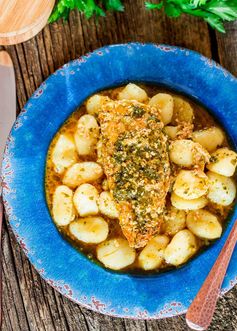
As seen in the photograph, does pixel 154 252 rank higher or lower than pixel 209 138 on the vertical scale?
lower

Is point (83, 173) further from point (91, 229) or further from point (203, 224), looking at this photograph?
point (203, 224)

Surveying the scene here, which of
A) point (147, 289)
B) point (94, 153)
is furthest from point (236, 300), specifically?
point (94, 153)

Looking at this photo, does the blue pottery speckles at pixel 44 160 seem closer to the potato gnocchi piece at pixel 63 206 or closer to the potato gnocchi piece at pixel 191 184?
the potato gnocchi piece at pixel 63 206

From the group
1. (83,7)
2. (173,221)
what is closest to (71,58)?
(83,7)

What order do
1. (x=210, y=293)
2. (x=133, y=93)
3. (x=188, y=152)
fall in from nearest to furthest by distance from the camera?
(x=210, y=293) < (x=188, y=152) < (x=133, y=93)

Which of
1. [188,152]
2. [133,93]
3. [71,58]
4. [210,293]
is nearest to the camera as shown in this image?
[210,293]

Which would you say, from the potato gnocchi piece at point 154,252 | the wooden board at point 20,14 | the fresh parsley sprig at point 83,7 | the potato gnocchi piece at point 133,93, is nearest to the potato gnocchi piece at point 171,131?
the potato gnocchi piece at point 133,93

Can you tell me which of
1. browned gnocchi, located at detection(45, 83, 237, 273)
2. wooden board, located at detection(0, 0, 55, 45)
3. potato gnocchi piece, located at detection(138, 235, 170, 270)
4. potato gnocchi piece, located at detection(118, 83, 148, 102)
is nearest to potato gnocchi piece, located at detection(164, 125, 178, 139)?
browned gnocchi, located at detection(45, 83, 237, 273)

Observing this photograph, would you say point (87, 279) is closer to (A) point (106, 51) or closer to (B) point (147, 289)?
(B) point (147, 289)
